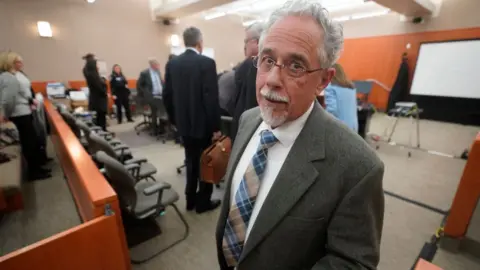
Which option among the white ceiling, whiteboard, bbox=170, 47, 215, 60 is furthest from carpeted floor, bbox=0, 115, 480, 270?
whiteboard, bbox=170, 47, 215, 60

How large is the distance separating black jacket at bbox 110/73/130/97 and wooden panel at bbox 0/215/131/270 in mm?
5465

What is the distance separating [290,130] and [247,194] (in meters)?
0.27

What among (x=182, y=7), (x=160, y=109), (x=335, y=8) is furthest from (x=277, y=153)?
(x=335, y=8)

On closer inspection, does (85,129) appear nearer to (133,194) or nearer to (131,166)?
(131,166)

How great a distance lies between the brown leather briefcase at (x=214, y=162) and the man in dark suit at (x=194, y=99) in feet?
0.55

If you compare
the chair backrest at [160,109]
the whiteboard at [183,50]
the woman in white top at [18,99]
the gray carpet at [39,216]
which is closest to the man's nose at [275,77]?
the gray carpet at [39,216]

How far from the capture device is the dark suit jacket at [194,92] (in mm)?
2070

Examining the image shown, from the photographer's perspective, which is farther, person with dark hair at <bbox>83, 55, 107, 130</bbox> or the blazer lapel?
person with dark hair at <bbox>83, 55, 107, 130</bbox>

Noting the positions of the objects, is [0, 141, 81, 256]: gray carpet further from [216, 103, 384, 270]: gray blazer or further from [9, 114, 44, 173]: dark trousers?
[216, 103, 384, 270]: gray blazer

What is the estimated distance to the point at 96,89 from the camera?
14.6 feet

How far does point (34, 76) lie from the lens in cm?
650

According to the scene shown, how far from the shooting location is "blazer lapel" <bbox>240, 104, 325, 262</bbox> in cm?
69

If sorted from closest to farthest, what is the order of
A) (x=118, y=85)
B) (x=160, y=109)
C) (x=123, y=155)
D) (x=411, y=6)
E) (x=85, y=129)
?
(x=123, y=155)
(x=85, y=129)
(x=160, y=109)
(x=411, y=6)
(x=118, y=85)

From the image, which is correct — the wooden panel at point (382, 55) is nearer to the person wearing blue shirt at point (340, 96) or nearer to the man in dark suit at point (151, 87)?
the person wearing blue shirt at point (340, 96)
